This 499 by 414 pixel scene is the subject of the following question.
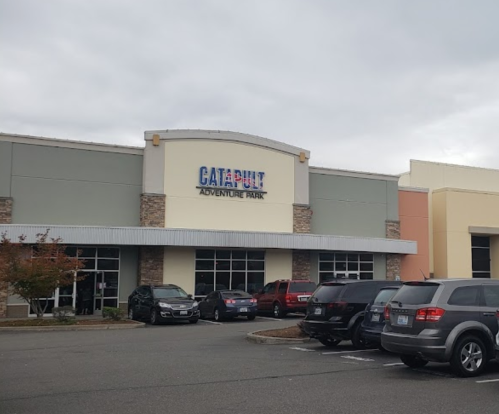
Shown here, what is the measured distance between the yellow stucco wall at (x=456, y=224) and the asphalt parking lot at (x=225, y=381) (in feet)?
81.8

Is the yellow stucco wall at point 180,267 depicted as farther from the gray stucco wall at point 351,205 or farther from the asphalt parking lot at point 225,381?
the asphalt parking lot at point 225,381

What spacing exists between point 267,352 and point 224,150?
1937 cm

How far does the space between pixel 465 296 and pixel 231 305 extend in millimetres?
15058

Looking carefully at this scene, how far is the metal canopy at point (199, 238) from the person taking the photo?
2733cm

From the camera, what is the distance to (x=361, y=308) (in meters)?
15.0

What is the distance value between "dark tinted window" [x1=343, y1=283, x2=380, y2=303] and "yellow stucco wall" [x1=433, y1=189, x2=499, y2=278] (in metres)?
25.0

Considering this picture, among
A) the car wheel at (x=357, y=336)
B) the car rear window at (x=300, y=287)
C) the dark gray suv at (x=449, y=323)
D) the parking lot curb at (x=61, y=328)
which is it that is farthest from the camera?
the car rear window at (x=300, y=287)

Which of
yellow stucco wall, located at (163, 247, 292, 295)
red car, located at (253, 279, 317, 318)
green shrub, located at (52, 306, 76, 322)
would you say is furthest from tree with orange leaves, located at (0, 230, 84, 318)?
red car, located at (253, 279, 317, 318)

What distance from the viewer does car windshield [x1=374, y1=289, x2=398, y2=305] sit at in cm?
1384

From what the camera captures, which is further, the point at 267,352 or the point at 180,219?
the point at 180,219

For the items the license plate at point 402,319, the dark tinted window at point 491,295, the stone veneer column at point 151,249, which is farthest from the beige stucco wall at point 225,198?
the dark tinted window at point 491,295

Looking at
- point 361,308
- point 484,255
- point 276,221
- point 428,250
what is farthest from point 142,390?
point 484,255

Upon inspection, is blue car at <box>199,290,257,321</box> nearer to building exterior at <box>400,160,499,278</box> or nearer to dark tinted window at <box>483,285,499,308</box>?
dark tinted window at <box>483,285,499,308</box>

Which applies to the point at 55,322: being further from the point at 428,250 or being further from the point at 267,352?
the point at 428,250
